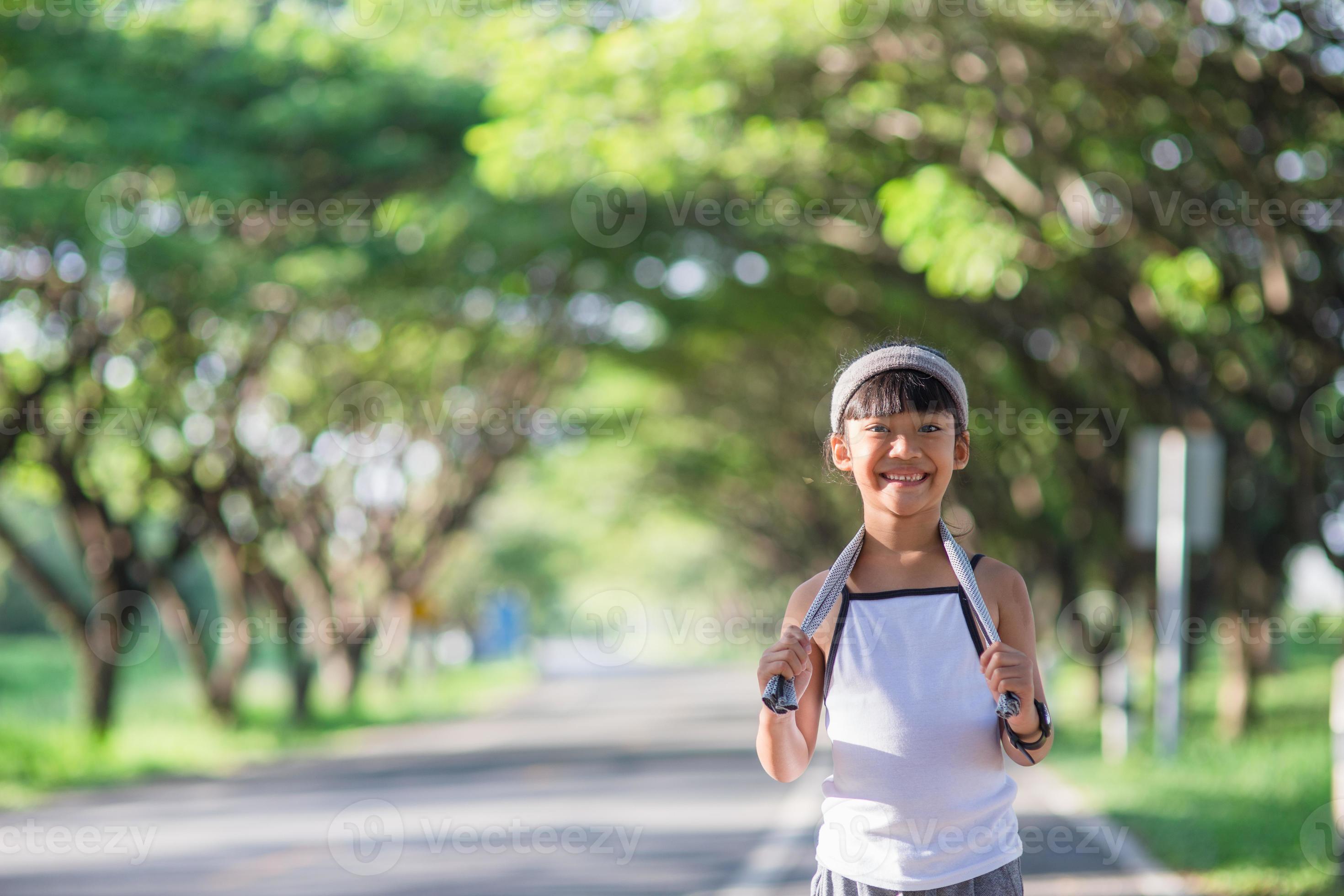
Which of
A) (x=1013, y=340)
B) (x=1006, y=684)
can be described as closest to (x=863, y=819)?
(x=1006, y=684)

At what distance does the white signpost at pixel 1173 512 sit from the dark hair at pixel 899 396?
12.1 m

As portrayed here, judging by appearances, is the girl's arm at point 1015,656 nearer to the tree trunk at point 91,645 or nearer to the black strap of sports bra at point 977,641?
the black strap of sports bra at point 977,641

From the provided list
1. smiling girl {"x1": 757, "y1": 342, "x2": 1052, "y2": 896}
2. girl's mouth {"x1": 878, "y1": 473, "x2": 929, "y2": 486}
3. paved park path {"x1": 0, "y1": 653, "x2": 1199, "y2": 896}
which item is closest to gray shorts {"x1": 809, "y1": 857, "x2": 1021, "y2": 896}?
smiling girl {"x1": 757, "y1": 342, "x2": 1052, "y2": 896}

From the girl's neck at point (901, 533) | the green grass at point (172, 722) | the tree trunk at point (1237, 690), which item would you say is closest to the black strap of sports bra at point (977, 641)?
the girl's neck at point (901, 533)

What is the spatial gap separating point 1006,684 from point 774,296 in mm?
19913

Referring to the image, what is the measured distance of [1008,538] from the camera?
107ft

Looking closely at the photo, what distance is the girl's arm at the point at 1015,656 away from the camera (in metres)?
3.15

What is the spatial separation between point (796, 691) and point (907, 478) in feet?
1.45

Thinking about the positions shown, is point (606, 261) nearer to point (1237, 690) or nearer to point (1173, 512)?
point (1173, 512)

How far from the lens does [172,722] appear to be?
1055 inches

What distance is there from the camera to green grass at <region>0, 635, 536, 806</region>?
1825 centimetres

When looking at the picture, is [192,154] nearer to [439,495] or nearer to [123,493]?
[123,493]

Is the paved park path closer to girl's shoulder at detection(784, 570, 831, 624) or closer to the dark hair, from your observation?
girl's shoulder at detection(784, 570, 831, 624)

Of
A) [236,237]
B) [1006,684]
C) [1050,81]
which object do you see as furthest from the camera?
[236,237]
